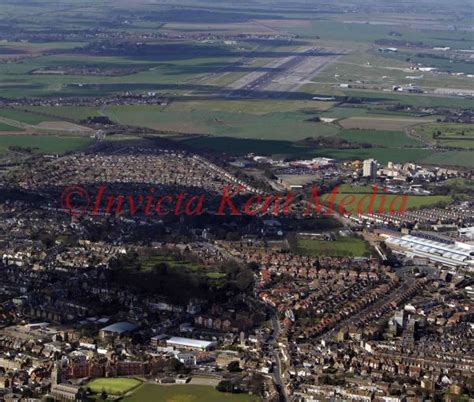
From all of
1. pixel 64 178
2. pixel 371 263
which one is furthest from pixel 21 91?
pixel 371 263

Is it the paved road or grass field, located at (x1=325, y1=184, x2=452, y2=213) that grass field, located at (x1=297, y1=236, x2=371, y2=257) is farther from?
the paved road

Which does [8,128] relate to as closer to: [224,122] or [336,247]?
[224,122]

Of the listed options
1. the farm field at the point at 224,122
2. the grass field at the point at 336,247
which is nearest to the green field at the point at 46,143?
the farm field at the point at 224,122

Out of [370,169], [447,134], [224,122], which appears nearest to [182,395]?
[370,169]

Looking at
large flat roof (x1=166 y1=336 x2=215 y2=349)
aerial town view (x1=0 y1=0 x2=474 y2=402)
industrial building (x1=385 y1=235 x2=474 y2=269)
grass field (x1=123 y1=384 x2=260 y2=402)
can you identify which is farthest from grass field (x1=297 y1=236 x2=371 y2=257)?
grass field (x1=123 y1=384 x2=260 y2=402)

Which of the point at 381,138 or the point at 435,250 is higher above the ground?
the point at 435,250

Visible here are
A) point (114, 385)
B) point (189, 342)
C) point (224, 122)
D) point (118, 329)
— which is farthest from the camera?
point (224, 122)

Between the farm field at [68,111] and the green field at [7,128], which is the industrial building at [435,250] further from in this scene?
the farm field at [68,111]
